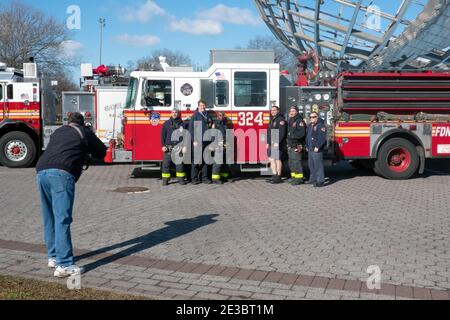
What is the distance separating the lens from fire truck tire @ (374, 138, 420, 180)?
40.1ft

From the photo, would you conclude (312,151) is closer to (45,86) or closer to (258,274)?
(258,274)

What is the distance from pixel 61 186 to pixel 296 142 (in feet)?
23.8

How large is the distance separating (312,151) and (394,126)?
2355 mm

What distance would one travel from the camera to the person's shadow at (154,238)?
5.77m

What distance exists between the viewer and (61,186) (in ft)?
16.4

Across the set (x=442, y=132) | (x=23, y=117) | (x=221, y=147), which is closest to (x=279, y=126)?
(x=221, y=147)

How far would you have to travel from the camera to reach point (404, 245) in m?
6.33

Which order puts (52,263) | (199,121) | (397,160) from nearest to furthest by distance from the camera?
(52,263), (199,121), (397,160)

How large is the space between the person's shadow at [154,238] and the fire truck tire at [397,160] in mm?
5787

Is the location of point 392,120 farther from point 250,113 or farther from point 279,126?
point 250,113

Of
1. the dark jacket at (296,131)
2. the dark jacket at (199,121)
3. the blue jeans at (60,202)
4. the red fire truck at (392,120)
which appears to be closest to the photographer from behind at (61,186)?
the blue jeans at (60,202)

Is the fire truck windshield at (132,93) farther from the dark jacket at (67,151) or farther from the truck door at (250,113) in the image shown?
the dark jacket at (67,151)

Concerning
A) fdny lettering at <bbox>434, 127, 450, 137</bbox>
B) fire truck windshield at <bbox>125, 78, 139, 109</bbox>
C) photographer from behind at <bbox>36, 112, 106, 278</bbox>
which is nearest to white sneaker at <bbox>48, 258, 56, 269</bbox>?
photographer from behind at <bbox>36, 112, 106, 278</bbox>
